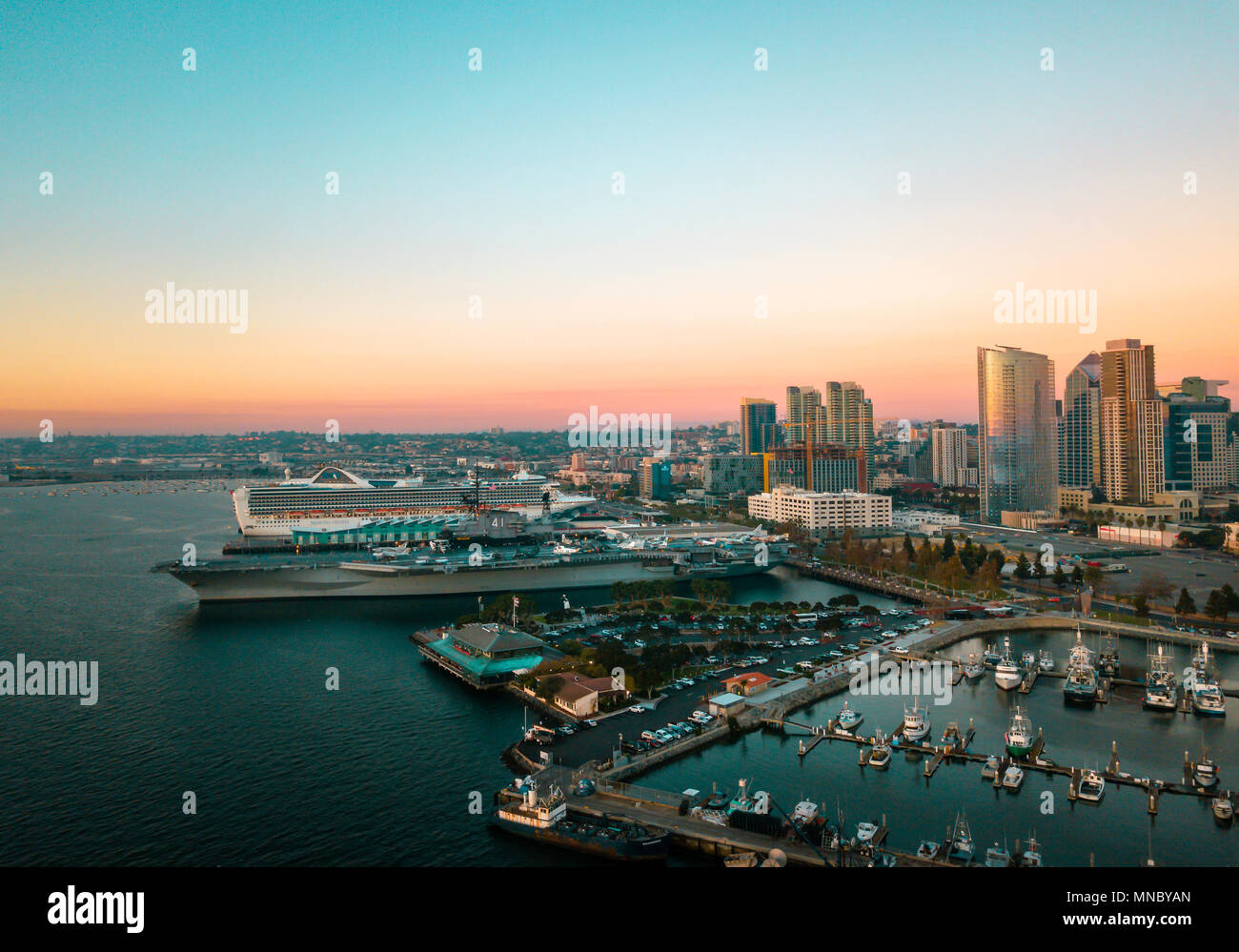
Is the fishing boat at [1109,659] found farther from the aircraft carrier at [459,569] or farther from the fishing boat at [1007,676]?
the aircraft carrier at [459,569]

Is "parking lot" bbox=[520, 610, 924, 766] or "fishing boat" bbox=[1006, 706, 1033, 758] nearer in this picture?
"fishing boat" bbox=[1006, 706, 1033, 758]

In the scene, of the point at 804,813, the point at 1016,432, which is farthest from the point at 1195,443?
the point at 804,813

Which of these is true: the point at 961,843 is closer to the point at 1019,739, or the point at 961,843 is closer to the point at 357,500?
the point at 1019,739

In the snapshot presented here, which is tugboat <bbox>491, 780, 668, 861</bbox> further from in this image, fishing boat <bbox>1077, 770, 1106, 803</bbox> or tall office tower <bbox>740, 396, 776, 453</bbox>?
tall office tower <bbox>740, 396, 776, 453</bbox>

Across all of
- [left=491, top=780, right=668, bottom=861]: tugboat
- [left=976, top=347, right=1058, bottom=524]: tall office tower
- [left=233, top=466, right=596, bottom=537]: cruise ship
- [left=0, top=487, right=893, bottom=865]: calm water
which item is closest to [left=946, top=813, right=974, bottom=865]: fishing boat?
[left=491, top=780, right=668, bottom=861]: tugboat

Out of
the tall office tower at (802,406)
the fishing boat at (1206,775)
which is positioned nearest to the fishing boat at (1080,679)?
the fishing boat at (1206,775)
